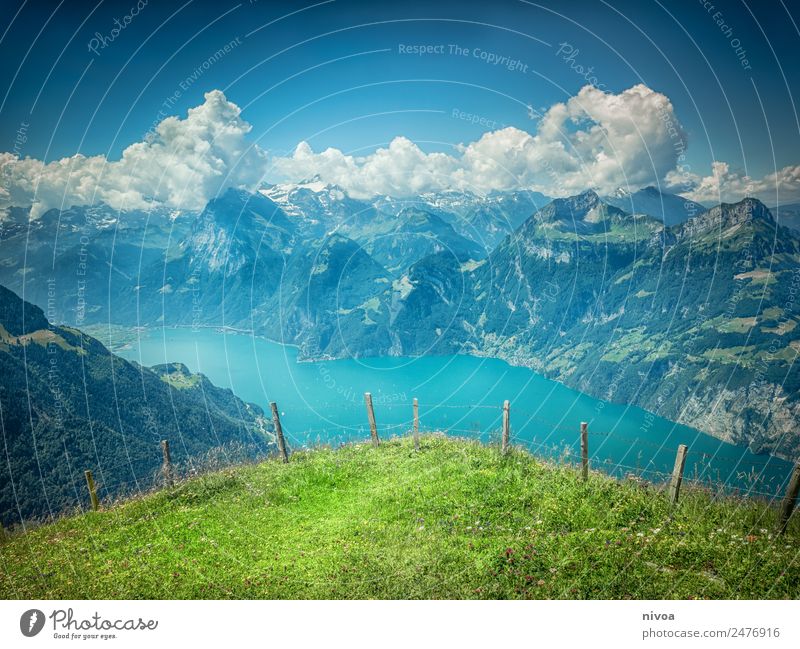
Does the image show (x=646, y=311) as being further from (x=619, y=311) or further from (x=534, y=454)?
(x=534, y=454)

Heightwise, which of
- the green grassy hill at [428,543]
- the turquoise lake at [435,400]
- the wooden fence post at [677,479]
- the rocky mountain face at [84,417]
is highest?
the wooden fence post at [677,479]

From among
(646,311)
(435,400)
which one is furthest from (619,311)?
(435,400)

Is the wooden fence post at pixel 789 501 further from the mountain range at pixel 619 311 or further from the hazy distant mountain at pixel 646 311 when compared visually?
the mountain range at pixel 619 311

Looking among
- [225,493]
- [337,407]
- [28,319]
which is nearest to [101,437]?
[28,319]

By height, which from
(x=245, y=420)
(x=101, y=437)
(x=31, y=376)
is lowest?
(x=245, y=420)

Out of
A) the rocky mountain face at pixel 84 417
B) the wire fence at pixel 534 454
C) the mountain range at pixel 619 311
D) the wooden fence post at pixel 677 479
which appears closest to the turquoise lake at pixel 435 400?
the wire fence at pixel 534 454

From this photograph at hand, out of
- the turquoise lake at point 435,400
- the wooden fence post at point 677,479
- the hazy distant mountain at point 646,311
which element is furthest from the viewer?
the hazy distant mountain at point 646,311

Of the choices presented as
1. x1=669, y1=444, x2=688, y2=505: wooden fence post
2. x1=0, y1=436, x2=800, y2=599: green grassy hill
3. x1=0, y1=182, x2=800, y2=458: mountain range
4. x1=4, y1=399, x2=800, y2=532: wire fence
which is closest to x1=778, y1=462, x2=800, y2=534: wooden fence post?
x1=4, y1=399, x2=800, y2=532: wire fence

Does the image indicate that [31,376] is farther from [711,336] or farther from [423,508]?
[711,336]
